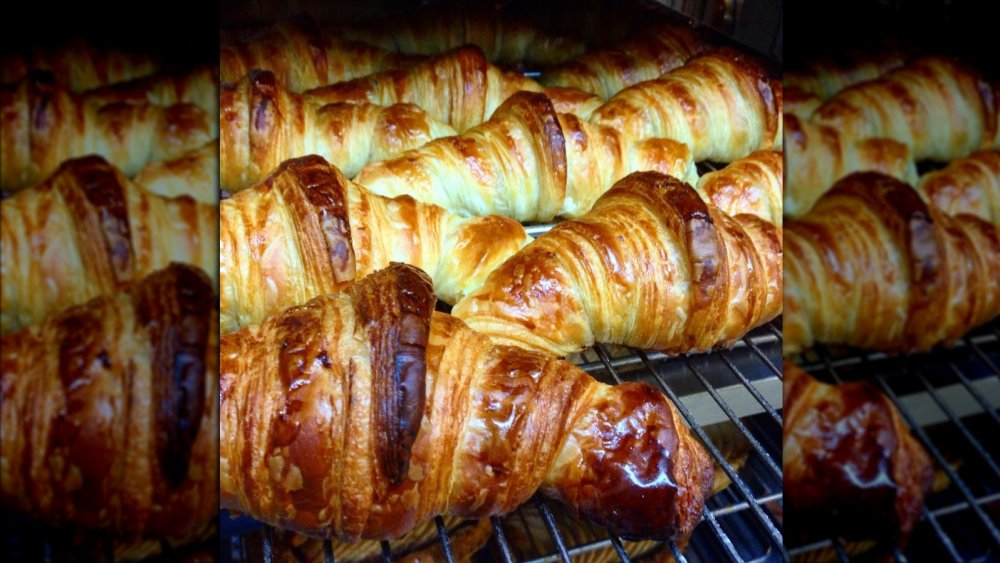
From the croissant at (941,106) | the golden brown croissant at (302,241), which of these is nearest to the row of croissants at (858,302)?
the croissant at (941,106)

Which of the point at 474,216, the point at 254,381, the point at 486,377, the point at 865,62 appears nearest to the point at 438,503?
the point at 486,377

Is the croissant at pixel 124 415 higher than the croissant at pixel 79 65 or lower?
lower

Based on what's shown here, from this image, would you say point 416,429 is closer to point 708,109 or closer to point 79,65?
point 79,65

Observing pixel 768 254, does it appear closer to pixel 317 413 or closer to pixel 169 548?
pixel 317 413

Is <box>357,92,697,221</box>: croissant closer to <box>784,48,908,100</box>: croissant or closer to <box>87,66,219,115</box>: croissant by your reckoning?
<box>784,48,908,100</box>: croissant

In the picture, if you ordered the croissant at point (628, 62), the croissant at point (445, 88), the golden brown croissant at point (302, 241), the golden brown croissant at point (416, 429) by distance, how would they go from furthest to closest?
the croissant at point (628, 62), the croissant at point (445, 88), the golden brown croissant at point (302, 241), the golden brown croissant at point (416, 429)

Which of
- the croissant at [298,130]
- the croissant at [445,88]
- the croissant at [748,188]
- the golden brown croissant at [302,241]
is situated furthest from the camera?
the croissant at [445,88]

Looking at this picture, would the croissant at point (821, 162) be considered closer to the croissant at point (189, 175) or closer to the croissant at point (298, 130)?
the croissant at point (189, 175)
